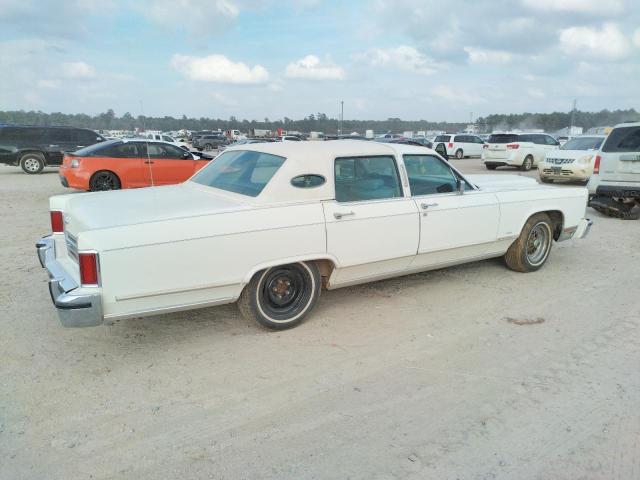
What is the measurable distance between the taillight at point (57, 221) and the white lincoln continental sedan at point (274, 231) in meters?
0.01

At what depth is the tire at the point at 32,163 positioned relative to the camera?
655 inches

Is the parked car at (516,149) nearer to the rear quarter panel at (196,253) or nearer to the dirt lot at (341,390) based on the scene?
the dirt lot at (341,390)

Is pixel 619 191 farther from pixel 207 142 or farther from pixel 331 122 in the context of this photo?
pixel 331 122

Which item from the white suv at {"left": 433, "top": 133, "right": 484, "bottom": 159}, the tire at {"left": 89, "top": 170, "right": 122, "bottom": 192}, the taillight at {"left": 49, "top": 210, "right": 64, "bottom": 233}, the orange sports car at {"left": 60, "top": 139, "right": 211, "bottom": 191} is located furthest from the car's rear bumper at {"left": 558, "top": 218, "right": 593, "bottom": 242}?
the white suv at {"left": 433, "top": 133, "right": 484, "bottom": 159}

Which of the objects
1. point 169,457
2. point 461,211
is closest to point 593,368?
point 461,211

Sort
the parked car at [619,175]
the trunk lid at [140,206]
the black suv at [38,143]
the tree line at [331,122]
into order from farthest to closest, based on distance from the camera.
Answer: the tree line at [331,122] < the black suv at [38,143] < the parked car at [619,175] < the trunk lid at [140,206]

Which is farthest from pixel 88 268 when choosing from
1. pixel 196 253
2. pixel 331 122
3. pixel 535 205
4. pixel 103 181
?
pixel 331 122

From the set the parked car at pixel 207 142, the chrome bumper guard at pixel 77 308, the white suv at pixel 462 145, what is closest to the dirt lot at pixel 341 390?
the chrome bumper guard at pixel 77 308

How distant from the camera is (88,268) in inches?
123

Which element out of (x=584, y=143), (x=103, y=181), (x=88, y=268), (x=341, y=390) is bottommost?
(x=341, y=390)

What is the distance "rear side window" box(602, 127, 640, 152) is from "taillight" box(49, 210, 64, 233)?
946 centimetres

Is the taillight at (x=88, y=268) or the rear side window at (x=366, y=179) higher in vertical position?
the rear side window at (x=366, y=179)

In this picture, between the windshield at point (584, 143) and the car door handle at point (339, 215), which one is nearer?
the car door handle at point (339, 215)

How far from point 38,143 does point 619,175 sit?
57.1ft
